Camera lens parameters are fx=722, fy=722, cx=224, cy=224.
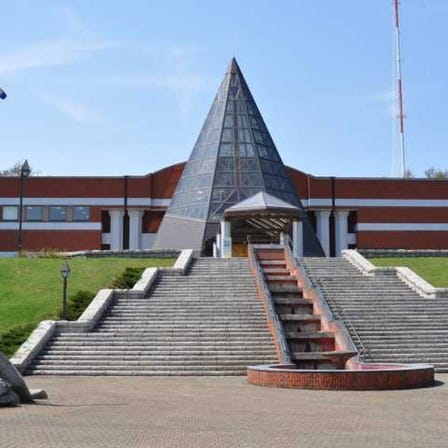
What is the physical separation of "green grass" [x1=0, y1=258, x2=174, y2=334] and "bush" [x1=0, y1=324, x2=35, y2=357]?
39 centimetres

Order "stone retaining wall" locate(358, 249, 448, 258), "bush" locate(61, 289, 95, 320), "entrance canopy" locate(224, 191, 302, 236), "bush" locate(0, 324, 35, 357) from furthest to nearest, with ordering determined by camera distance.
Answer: "stone retaining wall" locate(358, 249, 448, 258), "entrance canopy" locate(224, 191, 302, 236), "bush" locate(61, 289, 95, 320), "bush" locate(0, 324, 35, 357)

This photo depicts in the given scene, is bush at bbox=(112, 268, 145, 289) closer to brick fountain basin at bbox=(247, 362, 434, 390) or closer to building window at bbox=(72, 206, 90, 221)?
brick fountain basin at bbox=(247, 362, 434, 390)

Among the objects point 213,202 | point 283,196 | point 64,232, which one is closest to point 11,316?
point 213,202

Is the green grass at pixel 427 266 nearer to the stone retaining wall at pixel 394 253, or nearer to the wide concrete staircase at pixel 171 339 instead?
the stone retaining wall at pixel 394 253

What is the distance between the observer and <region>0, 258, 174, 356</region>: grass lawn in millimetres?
21984

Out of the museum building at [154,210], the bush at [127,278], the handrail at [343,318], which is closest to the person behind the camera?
the handrail at [343,318]

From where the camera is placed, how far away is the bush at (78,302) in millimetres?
22188

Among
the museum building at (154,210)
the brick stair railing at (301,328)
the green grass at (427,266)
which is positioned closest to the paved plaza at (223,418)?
the brick stair railing at (301,328)

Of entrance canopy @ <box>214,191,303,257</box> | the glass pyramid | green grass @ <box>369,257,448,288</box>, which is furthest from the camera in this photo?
the glass pyramid

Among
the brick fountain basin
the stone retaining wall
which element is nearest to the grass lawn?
the brick fountain basin

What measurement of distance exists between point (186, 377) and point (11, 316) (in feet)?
24.0

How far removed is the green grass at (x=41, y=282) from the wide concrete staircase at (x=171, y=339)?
2322 mm

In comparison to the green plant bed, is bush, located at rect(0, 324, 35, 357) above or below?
below

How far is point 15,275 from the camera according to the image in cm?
2712
